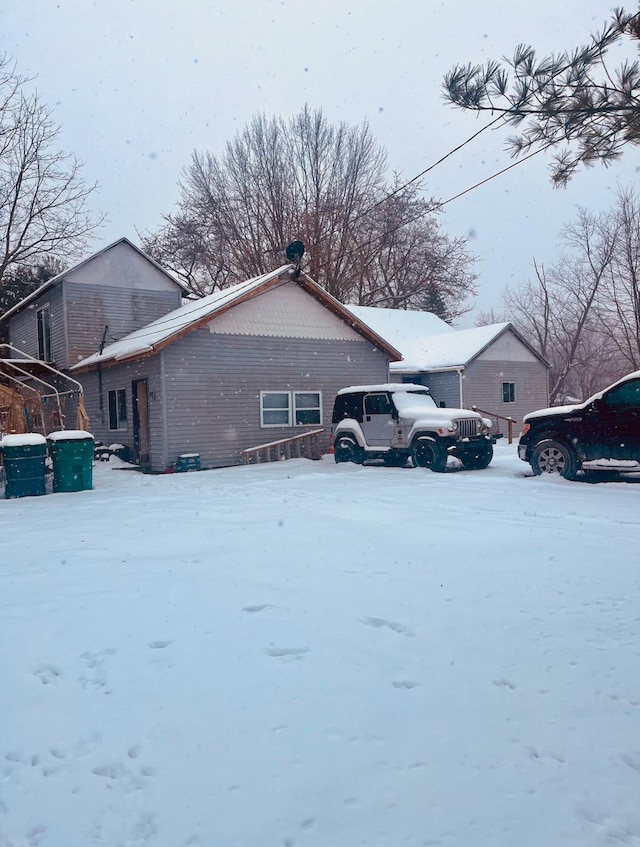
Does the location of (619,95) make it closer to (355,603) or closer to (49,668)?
(355,603)

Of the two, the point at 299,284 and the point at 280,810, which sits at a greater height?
the point at 299,284

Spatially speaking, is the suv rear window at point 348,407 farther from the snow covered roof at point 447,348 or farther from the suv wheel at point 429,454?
the snow covered roof at point 447,348

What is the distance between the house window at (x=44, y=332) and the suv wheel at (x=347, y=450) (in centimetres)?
1228

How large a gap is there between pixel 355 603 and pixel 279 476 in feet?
30.3

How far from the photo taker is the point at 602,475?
40.3 ft

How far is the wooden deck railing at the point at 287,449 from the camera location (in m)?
17.5

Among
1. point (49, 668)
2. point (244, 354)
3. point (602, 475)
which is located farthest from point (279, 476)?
point (49, 668)

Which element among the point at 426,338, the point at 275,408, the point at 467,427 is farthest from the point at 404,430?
the point at 426,338

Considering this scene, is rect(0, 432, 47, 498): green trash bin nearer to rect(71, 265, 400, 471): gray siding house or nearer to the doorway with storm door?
rect(71, 265, 400, 471): gray siding house

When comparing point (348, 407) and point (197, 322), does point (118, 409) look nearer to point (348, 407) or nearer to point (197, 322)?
point (197, 322)

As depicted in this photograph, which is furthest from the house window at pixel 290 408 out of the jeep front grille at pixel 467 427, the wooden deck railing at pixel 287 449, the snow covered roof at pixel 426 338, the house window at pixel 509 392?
the house window at pixel 509 392

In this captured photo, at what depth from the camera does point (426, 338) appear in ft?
Answer: 99.6

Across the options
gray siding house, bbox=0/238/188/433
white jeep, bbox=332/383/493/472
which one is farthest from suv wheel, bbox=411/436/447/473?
gray siding house, bbox=0/238/188/433

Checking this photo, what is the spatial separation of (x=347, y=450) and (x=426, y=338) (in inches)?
617
